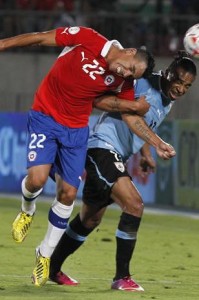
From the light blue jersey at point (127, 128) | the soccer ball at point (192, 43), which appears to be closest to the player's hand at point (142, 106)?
the light blue jersey at point (127, 128)

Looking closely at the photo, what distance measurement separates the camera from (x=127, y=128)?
11648mm

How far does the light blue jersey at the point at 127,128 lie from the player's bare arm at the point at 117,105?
34 cm

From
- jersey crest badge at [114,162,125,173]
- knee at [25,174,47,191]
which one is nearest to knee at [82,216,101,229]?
jersey crest badge at [114,162,125,173]

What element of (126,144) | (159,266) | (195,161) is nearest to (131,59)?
(126,144)

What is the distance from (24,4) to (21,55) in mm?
1338

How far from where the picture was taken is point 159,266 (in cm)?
1365

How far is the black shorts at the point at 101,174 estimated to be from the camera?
36.8 ft

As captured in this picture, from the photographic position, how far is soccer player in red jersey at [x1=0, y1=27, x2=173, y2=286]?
1080 cm

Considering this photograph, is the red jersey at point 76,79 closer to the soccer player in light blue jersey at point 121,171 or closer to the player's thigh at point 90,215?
the soccer player in light blue jersey at point 121,171

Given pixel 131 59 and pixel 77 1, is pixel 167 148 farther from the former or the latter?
pixel 77 1

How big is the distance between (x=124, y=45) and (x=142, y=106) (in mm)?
16340

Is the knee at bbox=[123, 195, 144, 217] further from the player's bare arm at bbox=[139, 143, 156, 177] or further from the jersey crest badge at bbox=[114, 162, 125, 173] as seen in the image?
the player's bare arm at bbox=[139, 143, 156, 177]

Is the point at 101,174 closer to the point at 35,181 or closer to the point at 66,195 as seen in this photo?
the point at 66,195

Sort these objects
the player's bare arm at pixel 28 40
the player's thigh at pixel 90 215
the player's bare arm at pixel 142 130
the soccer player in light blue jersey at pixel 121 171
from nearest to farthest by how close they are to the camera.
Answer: the player's bare arm at pixel 28 40 < the player's bare arm at pixel 142 130 < the soccer player in light blue jersey at pixel 121 171 < the player's thigh at pixel 90 215
